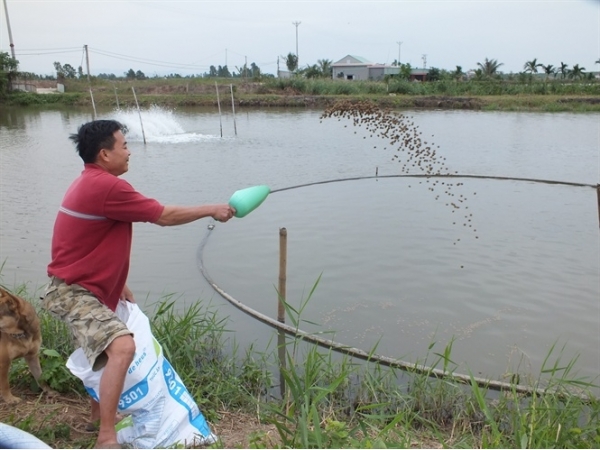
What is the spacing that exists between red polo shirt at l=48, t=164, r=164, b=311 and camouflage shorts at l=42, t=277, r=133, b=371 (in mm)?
48

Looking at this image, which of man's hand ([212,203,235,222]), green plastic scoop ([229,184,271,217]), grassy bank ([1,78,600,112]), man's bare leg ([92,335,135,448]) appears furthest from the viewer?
grassy bank ([1,78,600,112])

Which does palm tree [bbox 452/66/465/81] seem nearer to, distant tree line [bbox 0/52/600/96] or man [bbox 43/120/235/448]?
distant tree line [bbox 0/52/600/96]

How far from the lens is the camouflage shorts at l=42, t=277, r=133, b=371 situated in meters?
2.56

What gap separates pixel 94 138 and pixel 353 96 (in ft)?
113

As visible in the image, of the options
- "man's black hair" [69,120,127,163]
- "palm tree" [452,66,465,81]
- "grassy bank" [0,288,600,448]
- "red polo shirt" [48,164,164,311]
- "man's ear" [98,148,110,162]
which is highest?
"palm tree" [452,66,465,81]

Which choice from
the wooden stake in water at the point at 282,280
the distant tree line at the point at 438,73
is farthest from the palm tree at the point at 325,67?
the wooden stake in water at the point at 282,280

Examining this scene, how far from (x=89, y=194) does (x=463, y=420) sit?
9.01 feet

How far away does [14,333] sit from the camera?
295 cm

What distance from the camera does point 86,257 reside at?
2648 mm

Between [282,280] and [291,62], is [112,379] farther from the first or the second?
[291,62]

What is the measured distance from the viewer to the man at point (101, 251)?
2.56 m

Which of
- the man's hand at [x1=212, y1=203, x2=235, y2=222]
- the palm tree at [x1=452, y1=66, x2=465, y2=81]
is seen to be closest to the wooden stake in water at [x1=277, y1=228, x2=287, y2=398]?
the man's hand at [x1=212, y1=203, x2=235, y2=222]

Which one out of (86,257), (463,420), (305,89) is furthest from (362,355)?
(305,89)

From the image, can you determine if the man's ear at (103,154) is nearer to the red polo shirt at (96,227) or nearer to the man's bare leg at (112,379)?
the red polo shirt at (96,227)
